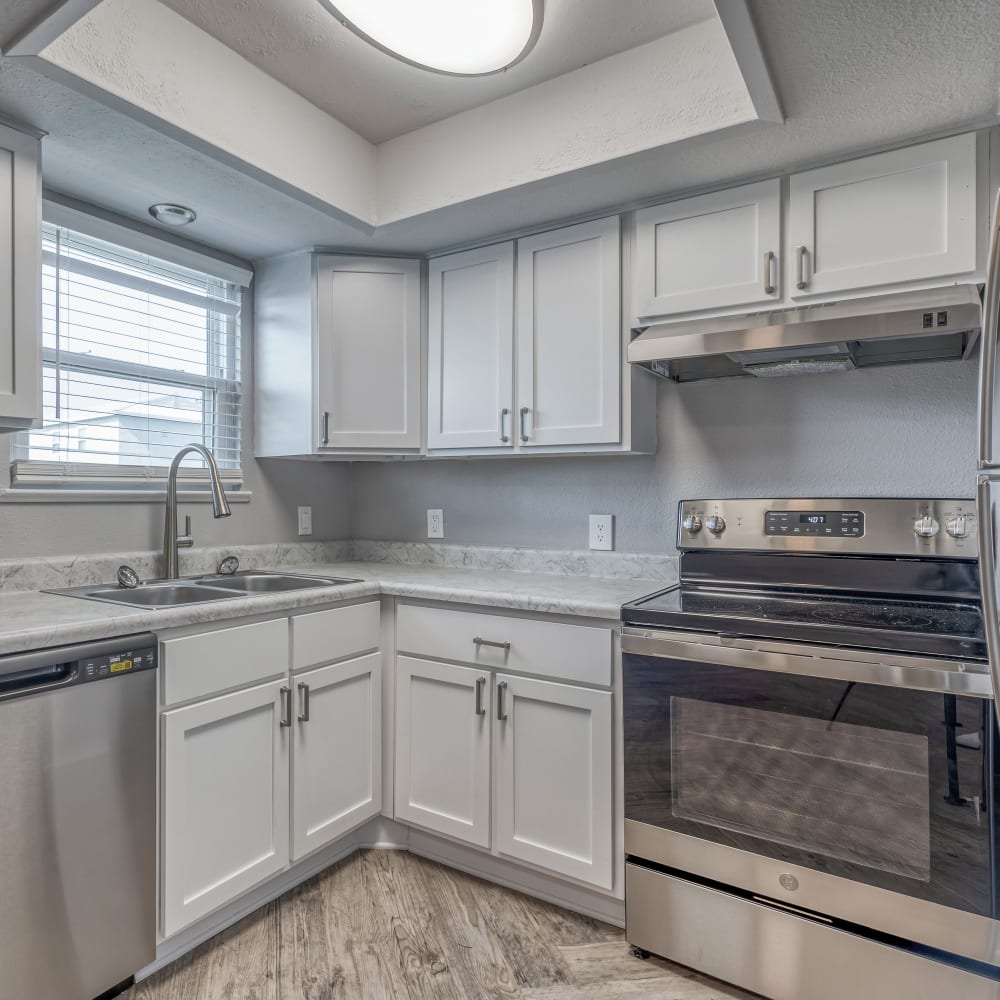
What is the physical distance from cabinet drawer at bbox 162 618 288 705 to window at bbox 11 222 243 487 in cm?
78

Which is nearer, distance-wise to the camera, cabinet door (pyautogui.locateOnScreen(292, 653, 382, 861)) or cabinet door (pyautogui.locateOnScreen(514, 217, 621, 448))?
cabinet door (pyautogui.locateOnScreen(292, 653, 382, 861))

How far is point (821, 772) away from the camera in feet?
4.70

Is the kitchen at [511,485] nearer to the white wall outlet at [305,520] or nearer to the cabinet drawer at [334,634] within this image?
the cabinet drawer at [334,634]

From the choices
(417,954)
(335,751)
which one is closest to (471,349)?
(335,751)

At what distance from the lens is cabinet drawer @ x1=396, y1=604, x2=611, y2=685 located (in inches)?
70.3

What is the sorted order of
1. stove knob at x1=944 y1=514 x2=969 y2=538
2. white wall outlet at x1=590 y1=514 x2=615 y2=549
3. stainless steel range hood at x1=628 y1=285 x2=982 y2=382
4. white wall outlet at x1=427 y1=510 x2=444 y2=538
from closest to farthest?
stainless steel range hood at x1=628 y1=285 x2=982 y2=382 → stove knob at x1=944 y1=514 x2=969 y2=538 → white wall outlet at x1=590 y1=514 x2=615 y2=549 → white wall outlet at x1=427 y1=510 x2=444 y2=538

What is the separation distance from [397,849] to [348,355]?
170cm

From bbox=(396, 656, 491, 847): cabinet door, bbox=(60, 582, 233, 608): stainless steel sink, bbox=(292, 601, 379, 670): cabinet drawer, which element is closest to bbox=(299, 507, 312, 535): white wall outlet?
bbox=(60, 582, 233, 608): stainless steel sink

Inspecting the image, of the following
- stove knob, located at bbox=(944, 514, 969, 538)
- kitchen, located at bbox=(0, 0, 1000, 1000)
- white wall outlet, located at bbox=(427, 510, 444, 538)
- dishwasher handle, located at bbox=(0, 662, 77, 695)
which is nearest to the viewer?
dishwasher handle, located at bbox=(0, 662, 77, 695)

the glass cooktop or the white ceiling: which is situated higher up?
the white ceiling

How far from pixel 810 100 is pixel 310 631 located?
1.84m

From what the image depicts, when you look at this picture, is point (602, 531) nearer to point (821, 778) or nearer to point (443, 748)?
point (443, 748)

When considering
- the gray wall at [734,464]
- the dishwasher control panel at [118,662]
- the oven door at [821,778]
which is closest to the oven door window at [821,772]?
the oven door at [821,778]

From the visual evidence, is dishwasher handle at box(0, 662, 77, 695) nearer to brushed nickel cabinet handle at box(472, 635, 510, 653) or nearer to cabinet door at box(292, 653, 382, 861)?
cabinet door at box(292, 653, 382, 861)
